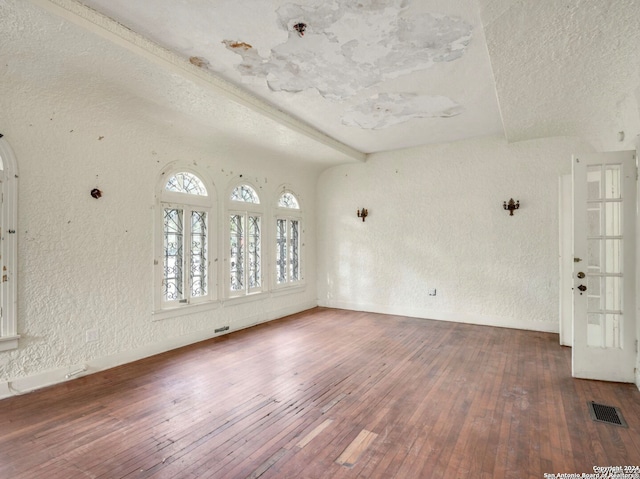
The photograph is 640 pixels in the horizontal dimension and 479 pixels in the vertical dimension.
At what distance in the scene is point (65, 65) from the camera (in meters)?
2.71

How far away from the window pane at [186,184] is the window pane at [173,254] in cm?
30

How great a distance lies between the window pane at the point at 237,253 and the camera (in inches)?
204

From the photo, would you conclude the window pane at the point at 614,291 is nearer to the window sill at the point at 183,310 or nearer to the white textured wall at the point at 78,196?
the white textured wall at the point at 78,196

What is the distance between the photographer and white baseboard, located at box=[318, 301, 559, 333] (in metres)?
4.98

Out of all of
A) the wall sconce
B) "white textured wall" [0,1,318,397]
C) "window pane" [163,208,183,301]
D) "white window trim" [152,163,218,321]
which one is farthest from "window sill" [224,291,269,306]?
the wall sconce

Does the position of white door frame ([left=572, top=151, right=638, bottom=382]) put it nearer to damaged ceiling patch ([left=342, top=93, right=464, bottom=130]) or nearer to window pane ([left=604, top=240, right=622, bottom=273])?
window pane ([left=604, top=240, right=622, bottom=273])

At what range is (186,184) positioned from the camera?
14.8 ft

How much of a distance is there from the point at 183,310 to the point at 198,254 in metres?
0.79

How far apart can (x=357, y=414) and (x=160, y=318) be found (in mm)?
2757

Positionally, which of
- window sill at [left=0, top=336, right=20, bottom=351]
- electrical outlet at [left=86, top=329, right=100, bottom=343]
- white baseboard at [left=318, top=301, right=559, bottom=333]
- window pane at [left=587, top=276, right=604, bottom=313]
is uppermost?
window pane at [left=587, top=276, right=604, bottom=313]

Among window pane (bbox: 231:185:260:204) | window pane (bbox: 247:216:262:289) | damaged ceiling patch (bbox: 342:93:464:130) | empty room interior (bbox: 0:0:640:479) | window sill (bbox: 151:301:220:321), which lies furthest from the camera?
window pane (bbox: 247:216:262:289)

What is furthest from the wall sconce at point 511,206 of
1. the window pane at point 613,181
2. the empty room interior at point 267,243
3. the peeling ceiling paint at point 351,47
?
the peeling ceiling paint at point 351,47

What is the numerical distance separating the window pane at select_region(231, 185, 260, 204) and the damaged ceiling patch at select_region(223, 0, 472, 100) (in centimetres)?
210

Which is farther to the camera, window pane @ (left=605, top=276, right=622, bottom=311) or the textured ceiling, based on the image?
window pane @ (left=605, top=276, right=622, bottom=311)
